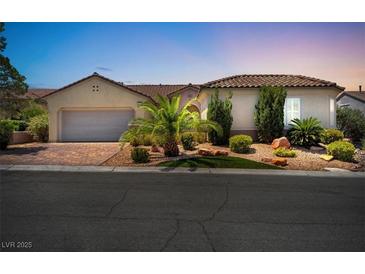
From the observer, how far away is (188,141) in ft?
48.9

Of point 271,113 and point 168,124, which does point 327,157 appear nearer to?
point 271,113

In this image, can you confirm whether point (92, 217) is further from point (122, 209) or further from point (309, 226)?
point (309, 226)

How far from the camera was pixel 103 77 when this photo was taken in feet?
65.8

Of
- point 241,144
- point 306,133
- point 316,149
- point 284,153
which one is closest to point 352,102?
point 306,133

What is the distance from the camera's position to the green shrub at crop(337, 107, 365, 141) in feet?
63.9

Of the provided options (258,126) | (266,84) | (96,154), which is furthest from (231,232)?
(266,84)

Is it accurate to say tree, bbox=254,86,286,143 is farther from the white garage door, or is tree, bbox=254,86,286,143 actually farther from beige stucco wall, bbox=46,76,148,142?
the white garage door

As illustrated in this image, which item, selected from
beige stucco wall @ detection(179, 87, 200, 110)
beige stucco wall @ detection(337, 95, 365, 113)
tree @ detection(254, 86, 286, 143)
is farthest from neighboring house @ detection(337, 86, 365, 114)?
tree @ detection(254, 86, 286, 143)

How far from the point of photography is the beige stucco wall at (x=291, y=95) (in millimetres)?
Result: 17656

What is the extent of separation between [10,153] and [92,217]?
11.6m

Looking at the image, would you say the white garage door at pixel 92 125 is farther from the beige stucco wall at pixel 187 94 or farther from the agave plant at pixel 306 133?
the agave plant at pixel 306 133

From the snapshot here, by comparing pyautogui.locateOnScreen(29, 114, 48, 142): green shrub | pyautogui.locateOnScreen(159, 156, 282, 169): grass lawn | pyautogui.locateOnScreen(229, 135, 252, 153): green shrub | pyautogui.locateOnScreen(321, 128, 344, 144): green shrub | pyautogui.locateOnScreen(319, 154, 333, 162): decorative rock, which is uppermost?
pyautogui.locateOnScreen(29, 114, 48, 142): green shrub

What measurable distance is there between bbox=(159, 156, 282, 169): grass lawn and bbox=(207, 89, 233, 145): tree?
364 centimetres

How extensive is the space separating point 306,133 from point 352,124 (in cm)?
625
